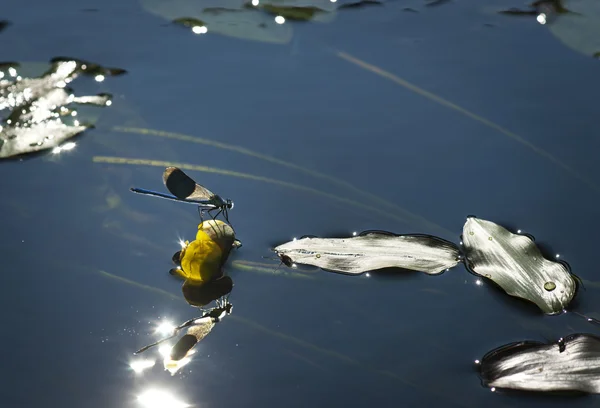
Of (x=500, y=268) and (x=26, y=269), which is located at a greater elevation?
(x=500, y=268)

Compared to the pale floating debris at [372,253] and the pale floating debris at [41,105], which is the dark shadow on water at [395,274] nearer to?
the pale floating debris at [372,253]

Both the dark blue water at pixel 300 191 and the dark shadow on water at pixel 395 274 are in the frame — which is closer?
the dark blue water at pixel 300 191

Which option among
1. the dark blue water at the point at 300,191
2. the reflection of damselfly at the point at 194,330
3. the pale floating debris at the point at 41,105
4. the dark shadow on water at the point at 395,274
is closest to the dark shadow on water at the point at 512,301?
the dark blue water at the point at 300,191

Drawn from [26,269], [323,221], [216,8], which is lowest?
[26,269]

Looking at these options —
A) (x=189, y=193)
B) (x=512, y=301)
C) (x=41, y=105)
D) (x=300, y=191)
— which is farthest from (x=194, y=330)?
(x=41, y=105)

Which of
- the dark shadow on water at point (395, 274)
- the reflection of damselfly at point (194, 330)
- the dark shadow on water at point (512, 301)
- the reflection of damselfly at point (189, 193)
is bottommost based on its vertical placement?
the reflection of damselfly at point (194, 330)

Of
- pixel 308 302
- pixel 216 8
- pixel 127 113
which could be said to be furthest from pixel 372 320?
pixel 216 8

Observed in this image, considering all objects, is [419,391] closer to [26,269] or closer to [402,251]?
[402,251]
